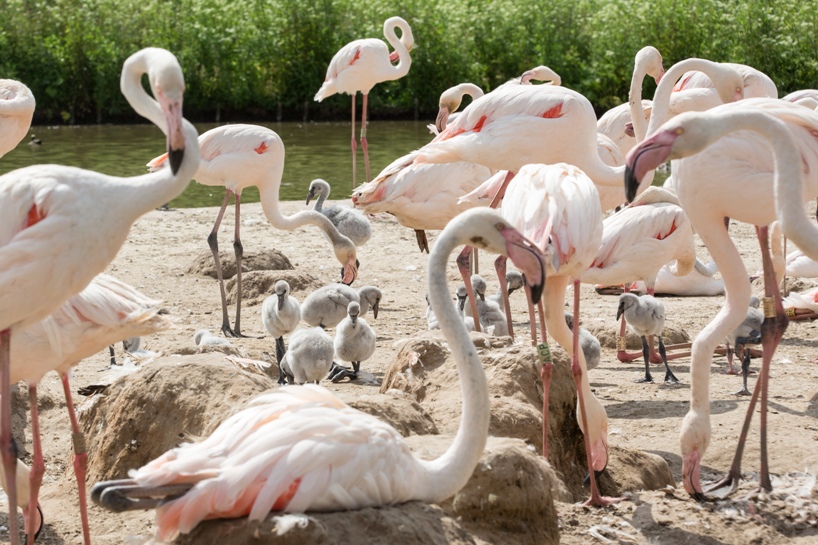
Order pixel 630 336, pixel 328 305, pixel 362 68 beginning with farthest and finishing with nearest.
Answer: pixel 362 68
pixel 630 336
pixel 328 305

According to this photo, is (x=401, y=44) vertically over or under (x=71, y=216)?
over

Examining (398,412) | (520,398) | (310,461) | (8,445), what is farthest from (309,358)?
(310,461)

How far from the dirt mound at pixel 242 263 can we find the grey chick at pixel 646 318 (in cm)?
394

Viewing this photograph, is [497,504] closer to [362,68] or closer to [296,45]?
[362,68]

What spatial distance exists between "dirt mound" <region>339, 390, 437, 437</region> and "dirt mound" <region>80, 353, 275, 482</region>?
22.4 inches

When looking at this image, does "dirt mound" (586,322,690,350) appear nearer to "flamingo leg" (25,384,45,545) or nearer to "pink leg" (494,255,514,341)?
"pink leg" (494,255,514,341)

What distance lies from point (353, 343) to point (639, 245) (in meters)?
2.04

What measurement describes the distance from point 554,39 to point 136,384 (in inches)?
932

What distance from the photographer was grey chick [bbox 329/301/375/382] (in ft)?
23.1

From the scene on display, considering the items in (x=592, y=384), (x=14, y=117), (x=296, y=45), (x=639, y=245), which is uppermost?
(x=296, y=45)

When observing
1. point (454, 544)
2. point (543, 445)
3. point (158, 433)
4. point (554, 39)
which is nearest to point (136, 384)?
point (158, 433)

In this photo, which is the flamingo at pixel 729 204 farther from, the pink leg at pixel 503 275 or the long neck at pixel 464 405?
the pink leg at pixel 503 275

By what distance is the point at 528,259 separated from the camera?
364cm

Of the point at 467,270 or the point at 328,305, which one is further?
the point at 328,305
